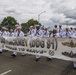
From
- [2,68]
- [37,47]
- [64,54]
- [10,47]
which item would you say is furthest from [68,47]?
[10,47]

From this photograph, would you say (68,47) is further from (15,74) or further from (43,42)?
(15,74)

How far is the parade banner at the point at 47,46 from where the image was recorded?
28.1ft

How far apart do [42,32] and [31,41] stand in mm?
1948

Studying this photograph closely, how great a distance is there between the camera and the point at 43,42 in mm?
9648

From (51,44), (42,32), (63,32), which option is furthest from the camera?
(63,32)

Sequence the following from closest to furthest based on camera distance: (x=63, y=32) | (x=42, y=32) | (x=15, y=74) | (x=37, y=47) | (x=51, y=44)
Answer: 1. (x=15, y=74)
2. (x=51, y=44)
3. (x=37, y=47)
4. (x=42, y=32)
5. (x=63, y=32)

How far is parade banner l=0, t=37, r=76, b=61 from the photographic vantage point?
8555 millimetres

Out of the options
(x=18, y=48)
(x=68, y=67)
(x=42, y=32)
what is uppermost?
(x=42, y=32)

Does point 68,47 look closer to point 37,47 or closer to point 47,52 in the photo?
point 47,52

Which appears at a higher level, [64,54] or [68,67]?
[64,54]

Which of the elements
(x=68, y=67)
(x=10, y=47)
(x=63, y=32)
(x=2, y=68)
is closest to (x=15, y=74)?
(x=2, y=68)

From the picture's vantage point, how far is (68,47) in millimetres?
8609

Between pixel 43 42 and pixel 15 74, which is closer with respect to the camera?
pixel 15 74

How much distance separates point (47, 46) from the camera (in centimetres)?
943
